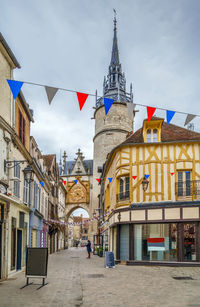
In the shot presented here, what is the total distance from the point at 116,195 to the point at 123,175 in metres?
1.45

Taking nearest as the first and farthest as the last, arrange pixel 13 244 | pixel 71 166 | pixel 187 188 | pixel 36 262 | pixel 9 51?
pixel 36 262 → pixel 9 51 → pixel 13 244 → pixel 187 188 → pixel 71 166

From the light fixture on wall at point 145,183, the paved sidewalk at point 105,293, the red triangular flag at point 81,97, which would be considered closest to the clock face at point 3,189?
the paved sidewalk at point 105,293

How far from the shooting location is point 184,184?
16812mm

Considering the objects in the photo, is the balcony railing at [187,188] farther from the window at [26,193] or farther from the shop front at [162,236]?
the window at [26,193]

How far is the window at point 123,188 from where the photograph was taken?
18062mm

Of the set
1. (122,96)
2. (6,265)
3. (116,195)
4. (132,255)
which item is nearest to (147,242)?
(132,255)

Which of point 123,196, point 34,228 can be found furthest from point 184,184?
point 34,228

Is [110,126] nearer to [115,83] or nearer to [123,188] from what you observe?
[115,83]

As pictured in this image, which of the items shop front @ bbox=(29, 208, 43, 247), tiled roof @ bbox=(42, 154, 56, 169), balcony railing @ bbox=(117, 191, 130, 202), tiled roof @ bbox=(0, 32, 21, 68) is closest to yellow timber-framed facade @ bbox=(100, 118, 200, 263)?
balcony railing @ bbox=(117, 191, 130, 202)

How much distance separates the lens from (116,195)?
62.4 ft

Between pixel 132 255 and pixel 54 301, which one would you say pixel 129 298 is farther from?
pixel 132 255

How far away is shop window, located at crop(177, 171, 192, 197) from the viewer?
54.8 feet

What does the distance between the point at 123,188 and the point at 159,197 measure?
7.13ft

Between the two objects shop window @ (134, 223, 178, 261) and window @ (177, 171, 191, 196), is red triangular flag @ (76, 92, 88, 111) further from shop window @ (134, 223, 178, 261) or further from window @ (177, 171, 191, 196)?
shop window @ (134, 223, 178, 261)
